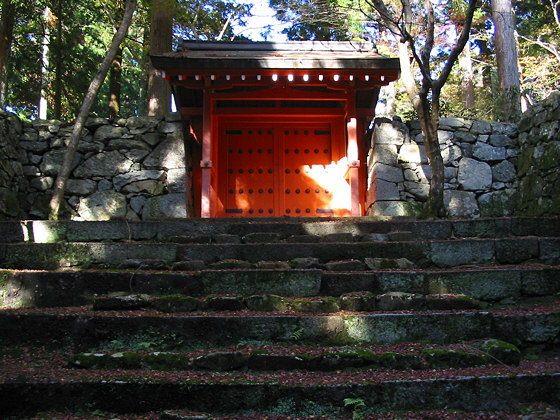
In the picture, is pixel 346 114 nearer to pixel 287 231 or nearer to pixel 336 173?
pixel 336 173

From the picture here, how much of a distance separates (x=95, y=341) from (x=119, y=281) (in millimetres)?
912

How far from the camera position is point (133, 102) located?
28.0 metres

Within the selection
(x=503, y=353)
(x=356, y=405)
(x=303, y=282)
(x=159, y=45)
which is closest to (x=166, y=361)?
(x=356, y=405)

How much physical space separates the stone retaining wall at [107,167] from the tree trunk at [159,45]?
4.65ft

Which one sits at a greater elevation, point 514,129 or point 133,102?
point 133,102

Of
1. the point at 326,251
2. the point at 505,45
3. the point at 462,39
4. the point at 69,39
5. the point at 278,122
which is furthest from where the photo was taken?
the point at 69,39

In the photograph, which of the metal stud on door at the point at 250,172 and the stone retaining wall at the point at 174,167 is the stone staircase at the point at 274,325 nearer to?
the stone retaining wall at the point at 174,167

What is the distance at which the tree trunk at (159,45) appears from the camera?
11.2 meters

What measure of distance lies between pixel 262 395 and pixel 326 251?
254 centimetres

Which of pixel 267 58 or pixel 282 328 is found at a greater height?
pixel 267 58

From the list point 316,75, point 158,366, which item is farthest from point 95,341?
point 316,75

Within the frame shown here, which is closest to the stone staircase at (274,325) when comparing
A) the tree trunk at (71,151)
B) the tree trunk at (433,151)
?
the tree trunk at (433,151)

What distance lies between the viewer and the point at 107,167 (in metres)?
9.48

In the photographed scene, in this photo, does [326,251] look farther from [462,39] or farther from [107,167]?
[107,167]
